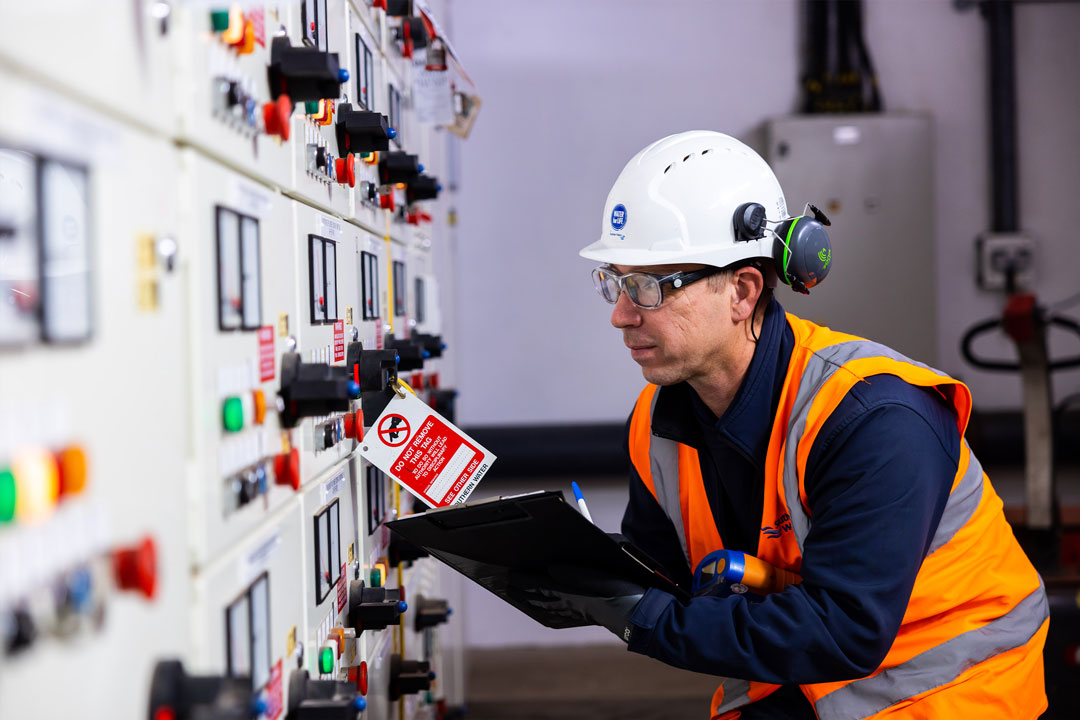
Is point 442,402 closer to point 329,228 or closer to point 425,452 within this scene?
point 425,452

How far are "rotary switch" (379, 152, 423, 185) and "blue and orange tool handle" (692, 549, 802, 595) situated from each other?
0.88m

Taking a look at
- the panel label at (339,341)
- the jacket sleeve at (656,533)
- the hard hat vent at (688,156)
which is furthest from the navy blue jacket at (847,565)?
the panel label at (339,341)

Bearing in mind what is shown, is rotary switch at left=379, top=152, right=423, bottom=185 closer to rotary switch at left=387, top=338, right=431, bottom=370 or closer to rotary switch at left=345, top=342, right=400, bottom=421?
rotary switch at left=387, top=338, right=431, bottom=370

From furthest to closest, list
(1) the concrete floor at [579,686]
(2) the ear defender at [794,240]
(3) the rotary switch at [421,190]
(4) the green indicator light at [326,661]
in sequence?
(1) the concrete floor at [579,686] → (3) the rotary switch at [421,190] → (2) the ear defender at [794,240] → (4) the green indicator light at [326,661]

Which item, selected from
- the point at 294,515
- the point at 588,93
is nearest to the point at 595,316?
the point at 588,93

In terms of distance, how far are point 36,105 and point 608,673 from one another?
3212 mm

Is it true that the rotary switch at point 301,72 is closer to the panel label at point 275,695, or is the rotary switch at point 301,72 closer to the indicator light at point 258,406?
the indicator light at point 258,406

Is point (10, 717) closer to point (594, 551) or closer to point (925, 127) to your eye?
point (594, 551)

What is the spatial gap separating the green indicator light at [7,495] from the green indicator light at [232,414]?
1.07ft

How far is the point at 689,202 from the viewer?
1527 mm

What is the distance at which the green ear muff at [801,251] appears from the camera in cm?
152

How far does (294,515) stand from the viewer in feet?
3.43

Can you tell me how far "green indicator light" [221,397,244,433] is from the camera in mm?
789

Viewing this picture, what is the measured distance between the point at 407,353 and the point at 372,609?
0.56 meters
